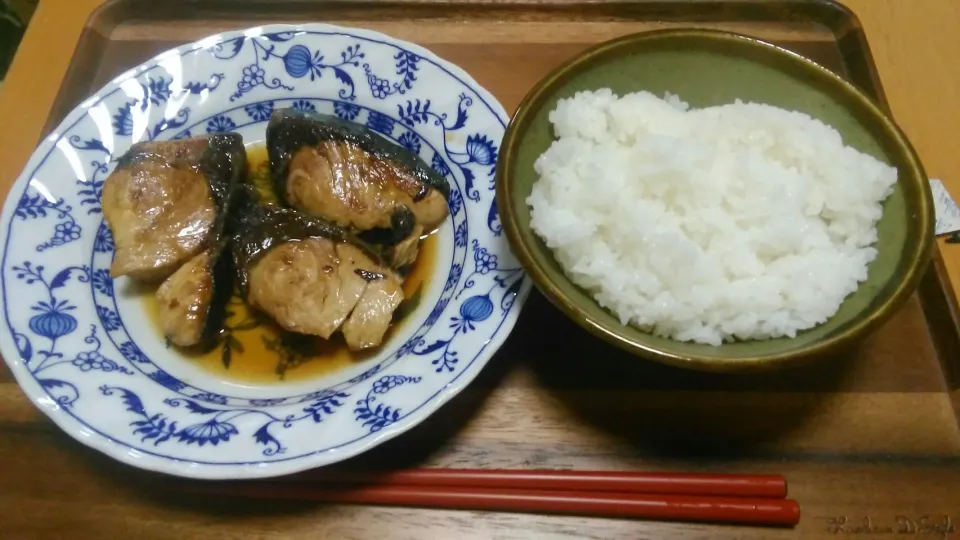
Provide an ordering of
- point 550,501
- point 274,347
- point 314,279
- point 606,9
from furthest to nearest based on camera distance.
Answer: point 606,9 < point 274,347 < point 314,279 < point 550,501

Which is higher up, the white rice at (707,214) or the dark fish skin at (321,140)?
the dark fish skin at (321,140)

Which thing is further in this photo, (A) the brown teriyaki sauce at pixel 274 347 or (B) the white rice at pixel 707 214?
(A) the brown teriyaki sauce at pixel 274 347

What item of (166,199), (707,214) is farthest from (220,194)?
(707,214)

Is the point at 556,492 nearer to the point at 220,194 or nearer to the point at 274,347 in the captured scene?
the point at 274,347

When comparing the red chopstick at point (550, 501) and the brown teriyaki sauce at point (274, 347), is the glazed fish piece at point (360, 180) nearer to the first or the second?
the brown teriyaki sauce at point (274, 347)

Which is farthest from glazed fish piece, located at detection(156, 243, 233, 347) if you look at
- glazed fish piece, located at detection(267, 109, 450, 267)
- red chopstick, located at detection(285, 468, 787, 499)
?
red chopstick, located at detection(285, 468, 787, 499)

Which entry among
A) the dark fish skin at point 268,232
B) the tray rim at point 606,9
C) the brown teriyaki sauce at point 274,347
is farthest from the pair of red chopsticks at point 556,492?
the tray rim at point 606,9
